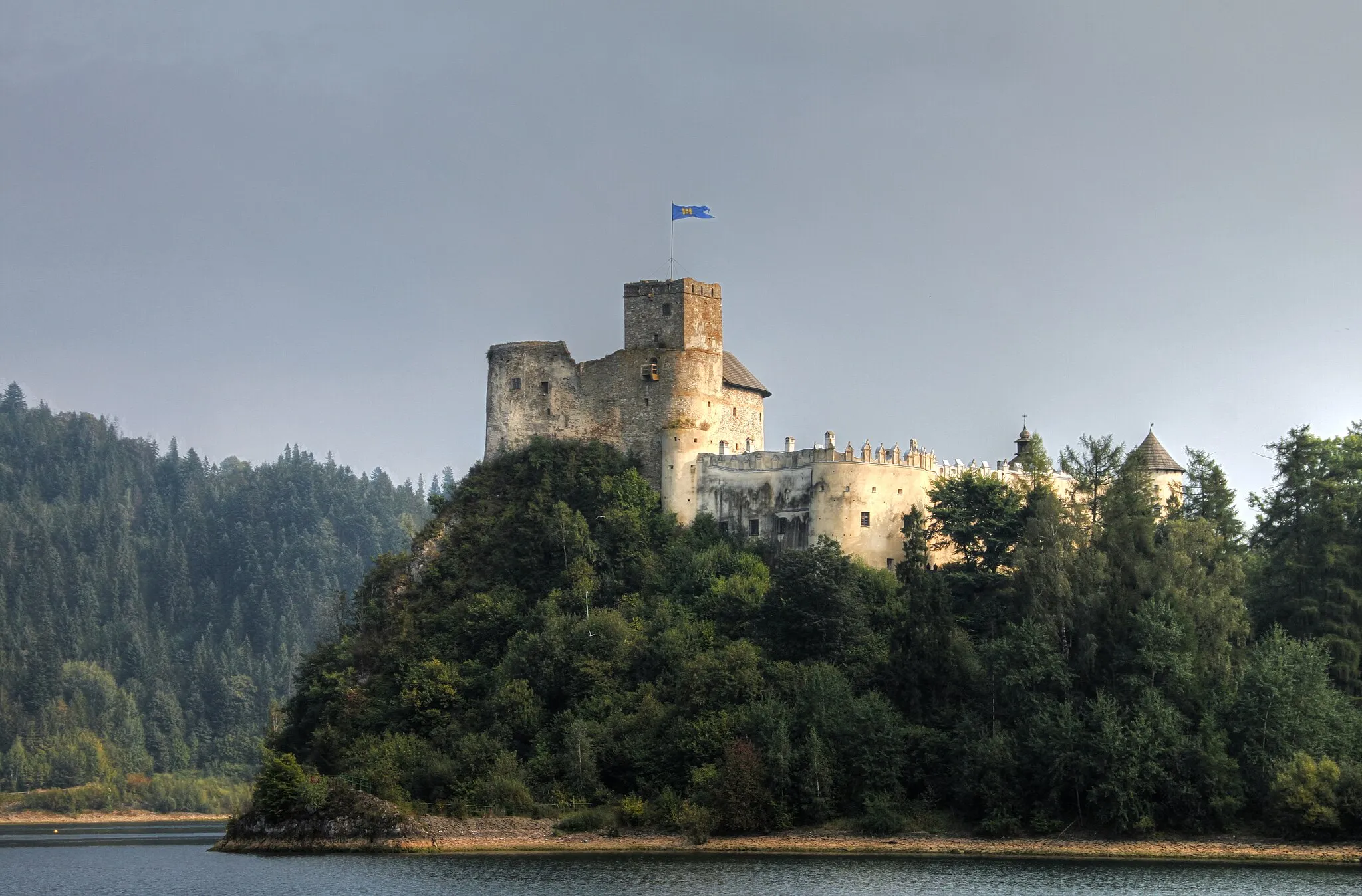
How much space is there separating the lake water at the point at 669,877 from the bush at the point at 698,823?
1.24 metres

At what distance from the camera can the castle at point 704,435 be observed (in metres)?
72.1

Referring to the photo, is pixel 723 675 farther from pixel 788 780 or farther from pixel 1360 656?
pixel 1360 656

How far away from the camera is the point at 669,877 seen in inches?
2112

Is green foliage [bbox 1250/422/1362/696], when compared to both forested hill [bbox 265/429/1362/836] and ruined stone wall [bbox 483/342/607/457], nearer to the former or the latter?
forested hill [bbox 265/429/1362/836]

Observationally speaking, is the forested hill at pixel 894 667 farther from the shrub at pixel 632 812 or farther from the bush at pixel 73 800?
the bush at pixel 73 800

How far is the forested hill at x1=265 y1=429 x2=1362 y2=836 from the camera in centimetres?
5794

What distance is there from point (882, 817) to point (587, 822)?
10147mm

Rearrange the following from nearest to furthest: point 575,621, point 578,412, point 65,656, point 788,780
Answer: point 788,780 < point 575,621 < point 578,412 < point 65,656

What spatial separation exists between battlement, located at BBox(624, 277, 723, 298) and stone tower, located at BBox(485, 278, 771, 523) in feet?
0.13

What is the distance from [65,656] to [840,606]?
12038 cm

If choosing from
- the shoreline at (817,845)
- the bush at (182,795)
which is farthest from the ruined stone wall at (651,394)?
the bush at (182,795)

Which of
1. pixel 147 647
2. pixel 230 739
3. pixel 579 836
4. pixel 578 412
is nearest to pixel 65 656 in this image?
pixel 147 647

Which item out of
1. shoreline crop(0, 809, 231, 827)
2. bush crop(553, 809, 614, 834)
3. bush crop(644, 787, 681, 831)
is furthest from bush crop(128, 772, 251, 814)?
bush crop(644, 787, 681, 831)

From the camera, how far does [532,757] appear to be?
6525 centimetres
